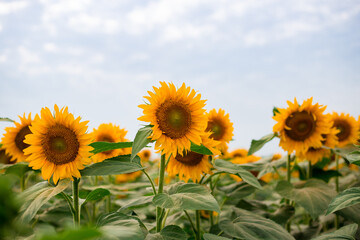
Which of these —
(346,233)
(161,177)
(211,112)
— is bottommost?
(346,233)

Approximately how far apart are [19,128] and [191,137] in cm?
162

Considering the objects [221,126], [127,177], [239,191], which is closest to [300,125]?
[221,126]

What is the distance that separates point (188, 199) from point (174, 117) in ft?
1.55

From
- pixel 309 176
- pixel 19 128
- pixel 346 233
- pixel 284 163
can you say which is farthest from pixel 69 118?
pixel 309 176

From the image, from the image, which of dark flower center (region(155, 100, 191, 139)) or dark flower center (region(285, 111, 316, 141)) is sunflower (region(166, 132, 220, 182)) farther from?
A: dark flower center (region(285, 111, 316, 141))

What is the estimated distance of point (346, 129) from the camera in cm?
328

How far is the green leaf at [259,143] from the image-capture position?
2.54 metres

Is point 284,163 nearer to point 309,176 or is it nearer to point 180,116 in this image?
point 309,176

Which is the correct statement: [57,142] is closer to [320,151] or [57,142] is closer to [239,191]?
[239,191]

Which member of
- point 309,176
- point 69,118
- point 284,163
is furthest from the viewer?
point 309,176

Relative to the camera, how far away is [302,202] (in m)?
2.19

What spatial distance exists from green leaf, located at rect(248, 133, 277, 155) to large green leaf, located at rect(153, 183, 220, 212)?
1098 millimetres

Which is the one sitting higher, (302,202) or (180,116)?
(180,116)

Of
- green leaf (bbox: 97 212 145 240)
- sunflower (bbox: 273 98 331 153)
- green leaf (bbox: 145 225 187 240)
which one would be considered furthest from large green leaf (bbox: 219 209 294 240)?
sunflower (bbox: 273 98 331 153)
